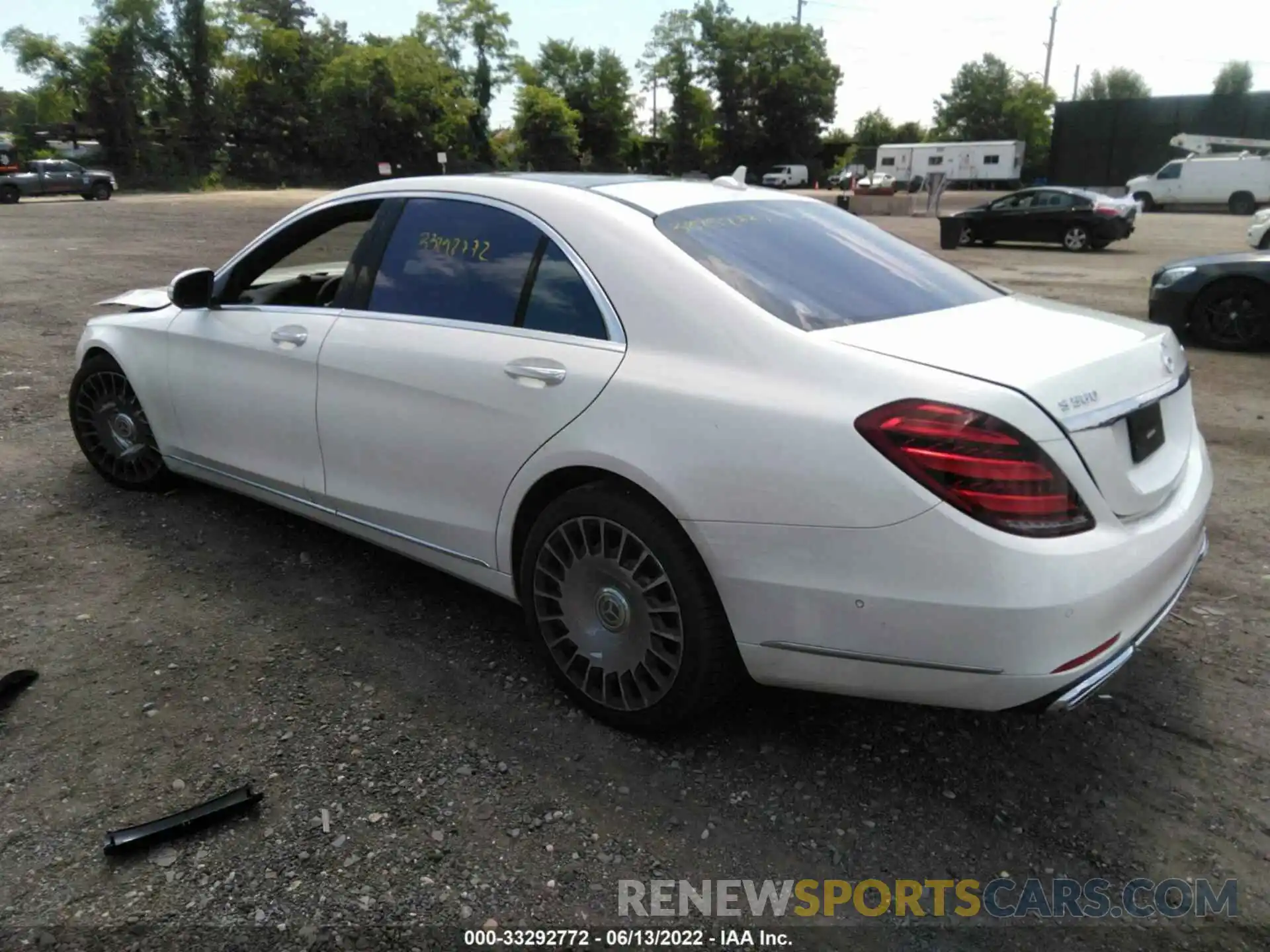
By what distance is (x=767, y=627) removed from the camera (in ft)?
8.16

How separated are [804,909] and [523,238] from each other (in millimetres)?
2139

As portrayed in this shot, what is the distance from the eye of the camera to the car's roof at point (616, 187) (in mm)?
3121

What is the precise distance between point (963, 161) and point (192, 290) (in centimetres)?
6550

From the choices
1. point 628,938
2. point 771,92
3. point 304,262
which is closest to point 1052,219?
point 304,262

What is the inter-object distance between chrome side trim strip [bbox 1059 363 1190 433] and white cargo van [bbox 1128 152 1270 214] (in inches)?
1457

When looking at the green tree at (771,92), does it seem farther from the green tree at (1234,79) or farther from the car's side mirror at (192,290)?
the car's side mirror at (192,290)

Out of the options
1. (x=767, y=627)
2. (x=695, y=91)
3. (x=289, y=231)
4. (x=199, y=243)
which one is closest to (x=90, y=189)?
(x=199, y=243)

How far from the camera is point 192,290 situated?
4.09 metres

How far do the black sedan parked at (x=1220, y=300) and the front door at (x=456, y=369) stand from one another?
316 inches

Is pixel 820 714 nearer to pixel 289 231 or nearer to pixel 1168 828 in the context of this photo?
pixel 1168 828

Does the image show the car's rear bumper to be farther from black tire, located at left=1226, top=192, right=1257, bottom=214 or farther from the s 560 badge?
black tire, located at left=1226, top=192, right=1257, bottom=214

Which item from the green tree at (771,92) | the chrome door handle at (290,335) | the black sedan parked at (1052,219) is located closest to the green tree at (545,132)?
the green tree at (771,92)

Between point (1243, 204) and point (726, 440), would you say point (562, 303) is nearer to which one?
point (726, 440)

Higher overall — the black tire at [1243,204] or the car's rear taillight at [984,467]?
the car's rear taillight at [984,467]
